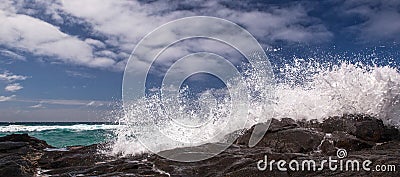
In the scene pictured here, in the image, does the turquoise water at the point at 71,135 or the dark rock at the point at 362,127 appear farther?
the turquoise water at the point at 71,135

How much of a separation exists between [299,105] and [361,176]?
16.0 ft

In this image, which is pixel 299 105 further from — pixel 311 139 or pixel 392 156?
pixel 392 156

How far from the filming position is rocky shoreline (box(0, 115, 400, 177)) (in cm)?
530

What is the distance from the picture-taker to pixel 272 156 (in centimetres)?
583

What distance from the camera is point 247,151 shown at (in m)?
6.76

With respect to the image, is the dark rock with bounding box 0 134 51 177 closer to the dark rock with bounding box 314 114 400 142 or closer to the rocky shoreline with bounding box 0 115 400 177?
the rocky shoreline with bounding box 0 115 400 177

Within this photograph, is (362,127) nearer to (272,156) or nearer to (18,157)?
(272,156)

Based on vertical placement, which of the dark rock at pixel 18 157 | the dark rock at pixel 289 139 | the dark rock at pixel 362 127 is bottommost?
the dark rock at pixel 18 157

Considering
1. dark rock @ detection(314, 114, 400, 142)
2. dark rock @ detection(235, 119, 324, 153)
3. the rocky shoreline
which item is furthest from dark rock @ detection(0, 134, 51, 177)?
dark rock @ detection(314, 114, 400, 142)

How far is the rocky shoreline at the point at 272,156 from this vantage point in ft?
17.4

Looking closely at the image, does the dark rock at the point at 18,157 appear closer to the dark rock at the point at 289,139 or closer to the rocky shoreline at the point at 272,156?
the rocky shoreline at the point at 272,156

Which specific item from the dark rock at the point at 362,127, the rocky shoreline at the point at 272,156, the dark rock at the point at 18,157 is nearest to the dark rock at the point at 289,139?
the rocky shoreline at the point at 272,156

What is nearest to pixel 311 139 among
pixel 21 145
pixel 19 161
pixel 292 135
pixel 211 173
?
pixel 292 135

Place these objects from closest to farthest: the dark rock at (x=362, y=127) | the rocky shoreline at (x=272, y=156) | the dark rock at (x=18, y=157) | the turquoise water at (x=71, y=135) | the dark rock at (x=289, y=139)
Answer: the rocky shoreline at (x=272, y=156), the dark rock at (x=18, y=157), the dark rock at (x=289, y=139), the dark rock at (x=362, y=127), the turquoise water at (x=71, y=135)
